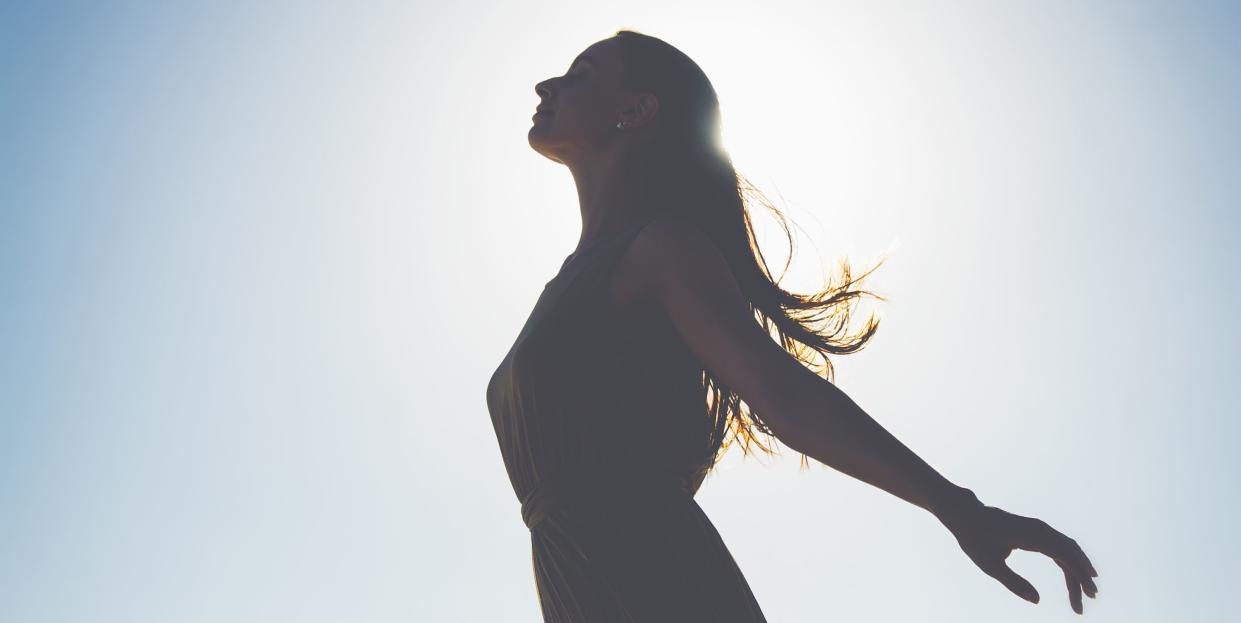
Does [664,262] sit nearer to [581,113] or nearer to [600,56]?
[581,113]

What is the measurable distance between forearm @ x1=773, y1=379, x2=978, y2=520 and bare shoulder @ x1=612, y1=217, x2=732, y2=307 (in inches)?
16.7

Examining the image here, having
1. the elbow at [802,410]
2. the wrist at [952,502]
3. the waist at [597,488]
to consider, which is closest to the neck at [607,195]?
the waist at [597,488]

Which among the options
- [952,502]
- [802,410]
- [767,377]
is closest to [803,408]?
[802,410]

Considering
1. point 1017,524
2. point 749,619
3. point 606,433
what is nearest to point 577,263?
point 606,433

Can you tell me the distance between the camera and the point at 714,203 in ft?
9.83

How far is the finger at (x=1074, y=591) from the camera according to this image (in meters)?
1.77

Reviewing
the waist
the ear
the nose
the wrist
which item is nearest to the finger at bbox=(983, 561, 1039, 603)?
the wrist

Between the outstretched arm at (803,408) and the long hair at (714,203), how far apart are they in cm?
46

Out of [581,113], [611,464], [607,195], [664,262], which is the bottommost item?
[611,464]

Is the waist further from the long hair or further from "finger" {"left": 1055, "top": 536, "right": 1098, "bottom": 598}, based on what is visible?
"finger" {"left": 1055, "top": 536, "right": 1098, "bottom": 598}

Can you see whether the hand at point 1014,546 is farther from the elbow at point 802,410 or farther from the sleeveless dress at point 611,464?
the sleeveless dress at point 611,464

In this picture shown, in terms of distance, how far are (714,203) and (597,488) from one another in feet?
3.32

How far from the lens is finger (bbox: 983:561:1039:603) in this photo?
175 centimetres

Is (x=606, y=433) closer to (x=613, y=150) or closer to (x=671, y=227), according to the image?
(x=671, y=227)
